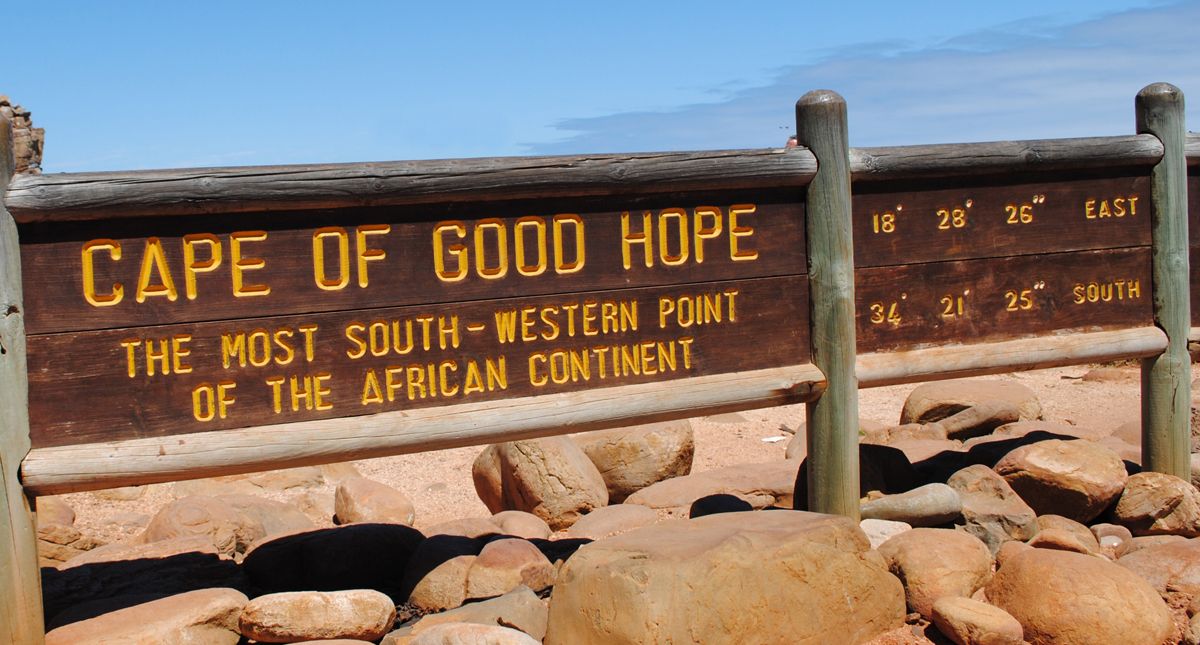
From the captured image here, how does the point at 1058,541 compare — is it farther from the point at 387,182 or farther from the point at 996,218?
the point at 387,182

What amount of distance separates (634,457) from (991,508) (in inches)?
125

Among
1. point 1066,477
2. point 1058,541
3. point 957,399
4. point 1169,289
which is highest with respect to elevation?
point 1169,289

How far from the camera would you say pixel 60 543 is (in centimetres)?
716

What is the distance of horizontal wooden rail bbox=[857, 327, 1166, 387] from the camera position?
219 inches

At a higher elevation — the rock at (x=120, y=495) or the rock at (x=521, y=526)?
the rock at (x=521, y=526)

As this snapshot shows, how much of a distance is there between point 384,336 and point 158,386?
0.89 meters

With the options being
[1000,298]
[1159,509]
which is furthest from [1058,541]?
[1000,298]

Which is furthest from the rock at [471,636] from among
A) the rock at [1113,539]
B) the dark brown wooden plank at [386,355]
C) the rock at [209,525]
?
the rock at [1113,539]

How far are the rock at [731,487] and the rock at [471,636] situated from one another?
286cm

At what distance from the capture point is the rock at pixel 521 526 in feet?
21.0

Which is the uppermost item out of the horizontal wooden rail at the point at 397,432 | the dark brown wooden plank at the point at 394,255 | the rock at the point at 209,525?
the dark brown wooden plank at the point at 394,255

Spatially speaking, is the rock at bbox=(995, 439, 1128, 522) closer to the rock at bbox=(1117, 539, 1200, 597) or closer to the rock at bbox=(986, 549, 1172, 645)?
the rock at bbox=(1117, 539, 1200, 597)

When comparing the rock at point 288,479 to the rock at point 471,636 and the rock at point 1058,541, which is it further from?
the rock at point 1058,541

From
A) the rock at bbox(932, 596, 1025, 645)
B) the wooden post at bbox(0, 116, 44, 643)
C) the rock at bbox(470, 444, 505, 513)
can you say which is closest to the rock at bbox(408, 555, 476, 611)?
the wooden post at bbox(0, 116, 44, 643)
